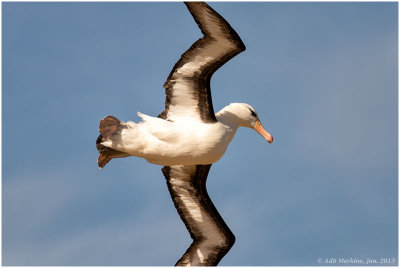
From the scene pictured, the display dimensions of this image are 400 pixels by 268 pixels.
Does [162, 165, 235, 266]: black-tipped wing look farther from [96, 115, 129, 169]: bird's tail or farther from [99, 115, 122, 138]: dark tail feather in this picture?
[99, 115, 122, 138]: dark tail feather

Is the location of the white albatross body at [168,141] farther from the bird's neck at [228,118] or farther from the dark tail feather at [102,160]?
the bird's neck at [228,118]

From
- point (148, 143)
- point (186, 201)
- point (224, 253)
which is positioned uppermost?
point (148, 143)

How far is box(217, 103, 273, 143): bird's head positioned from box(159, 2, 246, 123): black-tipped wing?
1.03m

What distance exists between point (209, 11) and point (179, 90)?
7.07 ft

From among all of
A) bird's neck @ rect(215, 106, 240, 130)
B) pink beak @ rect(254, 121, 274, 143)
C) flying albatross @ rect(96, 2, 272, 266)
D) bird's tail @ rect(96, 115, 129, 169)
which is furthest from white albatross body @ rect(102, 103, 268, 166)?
pink beak @ rect(254, 121, 274, 143)

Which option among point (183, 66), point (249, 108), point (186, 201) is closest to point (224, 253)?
point (186, 201)

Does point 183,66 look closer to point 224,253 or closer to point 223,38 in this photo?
point 223,38

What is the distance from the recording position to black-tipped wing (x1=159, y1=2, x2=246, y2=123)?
20000mm

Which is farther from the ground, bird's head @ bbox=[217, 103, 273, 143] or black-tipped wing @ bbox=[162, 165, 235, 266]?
bird's head @ bbox=[217, 103, 273, 143]

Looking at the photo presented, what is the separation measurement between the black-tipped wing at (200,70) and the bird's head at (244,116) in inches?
40.6

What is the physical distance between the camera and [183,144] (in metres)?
20.0

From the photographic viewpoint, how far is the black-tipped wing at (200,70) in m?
20.0

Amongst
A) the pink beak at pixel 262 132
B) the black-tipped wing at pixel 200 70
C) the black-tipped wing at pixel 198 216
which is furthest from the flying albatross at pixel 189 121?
the black-tipped wing at pixel 198 216

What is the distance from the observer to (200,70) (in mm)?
20375
